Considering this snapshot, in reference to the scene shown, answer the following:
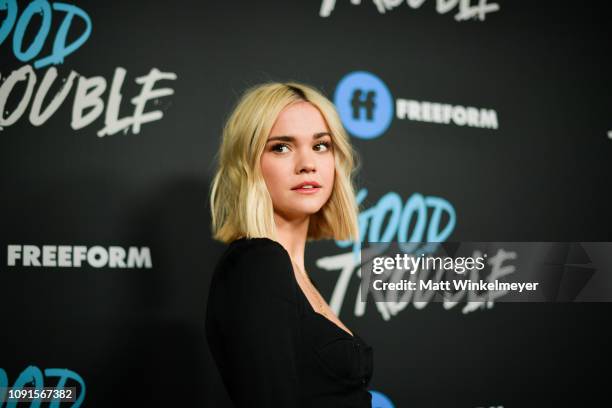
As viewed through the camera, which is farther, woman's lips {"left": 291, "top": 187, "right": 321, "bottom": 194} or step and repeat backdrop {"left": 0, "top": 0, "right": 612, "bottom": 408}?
step and repeat backdrop {"left": 0, "top": 0, "right": 612, "bottom": 408}

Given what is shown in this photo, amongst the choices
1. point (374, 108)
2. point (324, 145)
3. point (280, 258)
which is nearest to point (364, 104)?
point (374, 108)

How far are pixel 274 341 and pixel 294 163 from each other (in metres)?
0.42

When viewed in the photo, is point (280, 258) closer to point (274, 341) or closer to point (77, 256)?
point (274, 341)

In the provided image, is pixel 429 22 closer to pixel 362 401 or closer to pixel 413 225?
pixel 413 225

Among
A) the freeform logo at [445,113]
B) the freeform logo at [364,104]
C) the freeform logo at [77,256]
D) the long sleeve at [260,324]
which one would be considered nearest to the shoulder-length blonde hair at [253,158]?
the long sleeve at [260,324]

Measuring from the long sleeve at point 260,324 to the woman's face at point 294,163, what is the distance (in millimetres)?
195

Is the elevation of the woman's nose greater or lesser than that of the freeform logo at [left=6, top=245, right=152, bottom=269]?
greater

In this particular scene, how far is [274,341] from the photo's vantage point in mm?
941

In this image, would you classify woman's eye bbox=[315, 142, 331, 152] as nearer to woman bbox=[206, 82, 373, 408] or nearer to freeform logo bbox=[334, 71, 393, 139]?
woman bbox=[206, 82, 373, 408]

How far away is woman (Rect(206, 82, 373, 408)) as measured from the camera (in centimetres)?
95

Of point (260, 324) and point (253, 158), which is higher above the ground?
point (253, 158)

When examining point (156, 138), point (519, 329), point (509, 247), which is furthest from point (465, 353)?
point (156, 138)

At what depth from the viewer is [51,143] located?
186 centimetres

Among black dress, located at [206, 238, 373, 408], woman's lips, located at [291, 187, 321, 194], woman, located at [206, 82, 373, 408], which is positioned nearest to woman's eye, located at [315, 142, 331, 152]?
woman, located at [206, 82, 373, 408]
